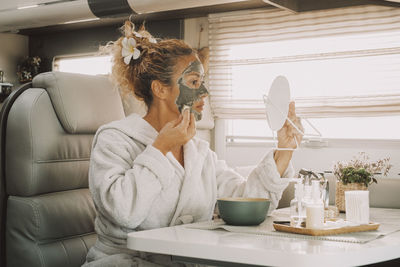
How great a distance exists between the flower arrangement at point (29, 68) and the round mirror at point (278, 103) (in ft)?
13.8

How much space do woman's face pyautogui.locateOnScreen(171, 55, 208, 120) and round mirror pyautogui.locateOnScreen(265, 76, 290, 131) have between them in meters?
0.34

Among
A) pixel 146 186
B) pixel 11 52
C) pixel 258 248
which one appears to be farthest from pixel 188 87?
pixel 11 52

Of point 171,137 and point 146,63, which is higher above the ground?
point 146,63

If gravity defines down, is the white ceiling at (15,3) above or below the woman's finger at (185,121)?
above

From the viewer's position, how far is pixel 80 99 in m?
2.22

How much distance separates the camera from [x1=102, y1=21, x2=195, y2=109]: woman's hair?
2.01 metres

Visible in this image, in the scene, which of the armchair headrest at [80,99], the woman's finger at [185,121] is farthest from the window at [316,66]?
the woman's finger at [185,121]

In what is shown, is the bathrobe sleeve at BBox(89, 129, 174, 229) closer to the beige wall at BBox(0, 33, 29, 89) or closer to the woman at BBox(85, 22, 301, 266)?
the woman at BBox(85, 22, 301, 266)

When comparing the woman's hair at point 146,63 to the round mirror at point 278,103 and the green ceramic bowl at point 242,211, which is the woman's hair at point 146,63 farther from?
the green ceramic bowl at point 242,211

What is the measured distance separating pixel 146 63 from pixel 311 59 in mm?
2111

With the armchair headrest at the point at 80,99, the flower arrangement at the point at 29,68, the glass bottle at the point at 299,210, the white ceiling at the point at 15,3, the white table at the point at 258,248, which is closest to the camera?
the white table at the point at 258,248

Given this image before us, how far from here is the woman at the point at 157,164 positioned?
167 centimetres

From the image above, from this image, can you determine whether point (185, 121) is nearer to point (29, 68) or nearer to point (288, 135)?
point (288, 135)

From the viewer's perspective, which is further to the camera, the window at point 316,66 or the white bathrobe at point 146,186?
the window at point 316,66
